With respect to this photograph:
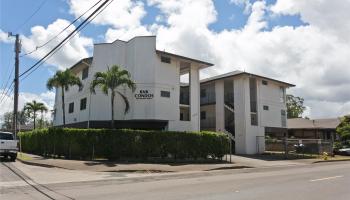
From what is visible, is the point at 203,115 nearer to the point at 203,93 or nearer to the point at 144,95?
the point at 203,93

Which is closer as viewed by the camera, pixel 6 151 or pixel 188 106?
pixel 6 151

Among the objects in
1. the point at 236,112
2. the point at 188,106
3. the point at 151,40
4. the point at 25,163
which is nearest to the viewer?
the point at 25,163

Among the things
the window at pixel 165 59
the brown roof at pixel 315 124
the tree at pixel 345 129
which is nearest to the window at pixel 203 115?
the window at pixel 165 59

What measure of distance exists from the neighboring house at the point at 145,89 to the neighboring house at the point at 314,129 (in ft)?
100

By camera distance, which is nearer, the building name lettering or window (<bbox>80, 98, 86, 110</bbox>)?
the building name lettering

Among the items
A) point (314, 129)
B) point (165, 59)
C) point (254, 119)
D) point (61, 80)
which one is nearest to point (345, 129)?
point (314, 129)

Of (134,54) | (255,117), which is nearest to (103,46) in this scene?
(134,54)

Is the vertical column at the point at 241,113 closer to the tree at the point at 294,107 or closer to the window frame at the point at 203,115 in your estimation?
the window frame at the point at 203,115

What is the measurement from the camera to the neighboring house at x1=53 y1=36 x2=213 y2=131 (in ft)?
118

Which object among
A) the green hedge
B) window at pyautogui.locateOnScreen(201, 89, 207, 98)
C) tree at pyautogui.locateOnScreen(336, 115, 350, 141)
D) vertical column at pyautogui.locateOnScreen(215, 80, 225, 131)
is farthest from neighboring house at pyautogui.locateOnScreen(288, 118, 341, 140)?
the green hedge

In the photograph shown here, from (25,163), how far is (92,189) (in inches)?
570

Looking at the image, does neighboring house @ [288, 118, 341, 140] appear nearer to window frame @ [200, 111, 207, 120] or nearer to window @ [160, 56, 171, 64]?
window frame @ [200, 111, 207, 120]

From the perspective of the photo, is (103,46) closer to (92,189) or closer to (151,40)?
(151,40)

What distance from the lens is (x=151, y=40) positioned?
3609cm
